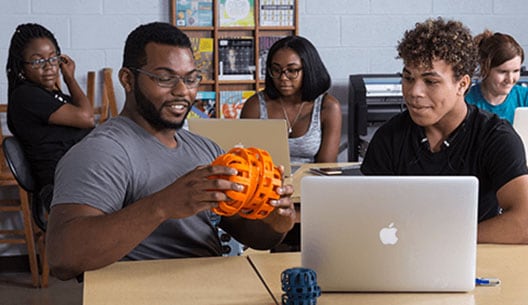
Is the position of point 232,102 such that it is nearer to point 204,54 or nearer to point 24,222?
point 204,54

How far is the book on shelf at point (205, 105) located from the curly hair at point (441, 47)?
2.45 metres

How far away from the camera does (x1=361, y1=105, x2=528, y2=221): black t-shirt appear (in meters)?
2.17

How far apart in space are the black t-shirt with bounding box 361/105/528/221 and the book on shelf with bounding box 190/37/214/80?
7.42 feet

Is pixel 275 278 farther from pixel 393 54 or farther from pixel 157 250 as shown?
pixel 393 54

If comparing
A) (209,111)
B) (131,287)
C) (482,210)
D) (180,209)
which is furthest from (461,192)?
(209,111)

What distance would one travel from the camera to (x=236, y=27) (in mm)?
4586

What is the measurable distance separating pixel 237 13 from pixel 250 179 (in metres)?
3.21

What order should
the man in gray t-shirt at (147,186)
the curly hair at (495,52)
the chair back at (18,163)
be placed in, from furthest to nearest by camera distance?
the curly hair at (495,52) → the chair back at (18,163) → the man in gray t-shirt at (147,186)

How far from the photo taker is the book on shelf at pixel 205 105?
15.1ft

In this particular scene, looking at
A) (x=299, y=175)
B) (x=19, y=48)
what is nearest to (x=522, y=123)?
(x=299, y=175)

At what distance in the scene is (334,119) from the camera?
3.84 m

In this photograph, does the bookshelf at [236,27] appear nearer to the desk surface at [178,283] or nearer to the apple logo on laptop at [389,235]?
the desk surface at [178,283]

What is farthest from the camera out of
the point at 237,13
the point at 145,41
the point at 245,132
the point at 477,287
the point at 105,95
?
the point at 237,13

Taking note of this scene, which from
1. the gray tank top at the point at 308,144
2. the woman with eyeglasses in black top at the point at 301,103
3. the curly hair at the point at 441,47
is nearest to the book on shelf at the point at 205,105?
the woman with eyeglasses in black top at the point at 301,103
